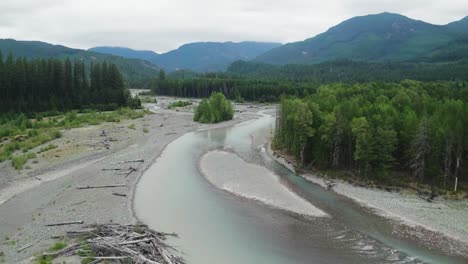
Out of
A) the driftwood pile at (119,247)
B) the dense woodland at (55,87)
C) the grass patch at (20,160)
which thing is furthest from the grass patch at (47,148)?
the dense woodland at (55,87)

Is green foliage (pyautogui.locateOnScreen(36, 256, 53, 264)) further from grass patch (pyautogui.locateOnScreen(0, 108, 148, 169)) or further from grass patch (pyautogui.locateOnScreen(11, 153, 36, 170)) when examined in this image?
grass patch (pyautogui.locateOnScreen(0, 108, 148, 169))

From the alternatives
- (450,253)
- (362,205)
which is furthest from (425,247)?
(362,205)

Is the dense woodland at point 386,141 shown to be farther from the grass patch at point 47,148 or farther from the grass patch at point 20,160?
the grass patch at point 47,148

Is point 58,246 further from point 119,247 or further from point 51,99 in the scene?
point 51,99

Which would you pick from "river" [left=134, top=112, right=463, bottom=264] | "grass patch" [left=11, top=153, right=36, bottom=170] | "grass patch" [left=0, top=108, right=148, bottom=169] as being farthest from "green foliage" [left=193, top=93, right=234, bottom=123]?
"river" [left=134, top=112, right=463, bottom=264]

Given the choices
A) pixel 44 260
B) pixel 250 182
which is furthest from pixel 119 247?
pixel 250 182

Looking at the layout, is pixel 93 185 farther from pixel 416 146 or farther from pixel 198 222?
pixel 416 146

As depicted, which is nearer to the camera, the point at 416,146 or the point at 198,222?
the point at 198,222

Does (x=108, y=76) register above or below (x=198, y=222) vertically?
above
